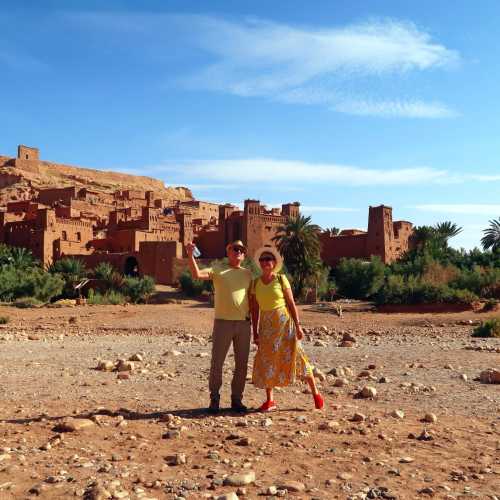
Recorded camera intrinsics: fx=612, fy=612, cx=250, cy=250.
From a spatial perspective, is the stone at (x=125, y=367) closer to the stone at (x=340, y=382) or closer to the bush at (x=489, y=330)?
the stone at (x=340, y=382)

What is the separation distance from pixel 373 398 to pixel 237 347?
1917 mm

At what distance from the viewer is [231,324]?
647 centimetres

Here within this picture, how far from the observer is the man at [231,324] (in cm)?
640

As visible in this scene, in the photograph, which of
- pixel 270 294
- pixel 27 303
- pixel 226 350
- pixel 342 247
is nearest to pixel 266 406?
pixel 226 350

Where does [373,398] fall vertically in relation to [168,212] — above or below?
below

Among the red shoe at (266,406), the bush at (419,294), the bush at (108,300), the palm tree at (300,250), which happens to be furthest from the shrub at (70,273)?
the red shoe at (266,406)

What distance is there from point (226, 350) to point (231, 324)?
0.92ft

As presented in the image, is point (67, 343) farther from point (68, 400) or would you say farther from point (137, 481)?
point (137, 481)

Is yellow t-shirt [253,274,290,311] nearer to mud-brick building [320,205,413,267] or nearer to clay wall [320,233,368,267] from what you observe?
mud-brick building [320,205,413,267]

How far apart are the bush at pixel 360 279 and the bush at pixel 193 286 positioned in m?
8.27

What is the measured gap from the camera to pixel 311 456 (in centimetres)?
487

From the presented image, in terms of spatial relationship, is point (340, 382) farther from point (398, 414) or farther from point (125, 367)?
point (125, 367)

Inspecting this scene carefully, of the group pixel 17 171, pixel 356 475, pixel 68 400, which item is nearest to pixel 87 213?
pixel 17 171

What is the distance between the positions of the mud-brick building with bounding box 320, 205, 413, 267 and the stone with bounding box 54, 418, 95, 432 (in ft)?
133
